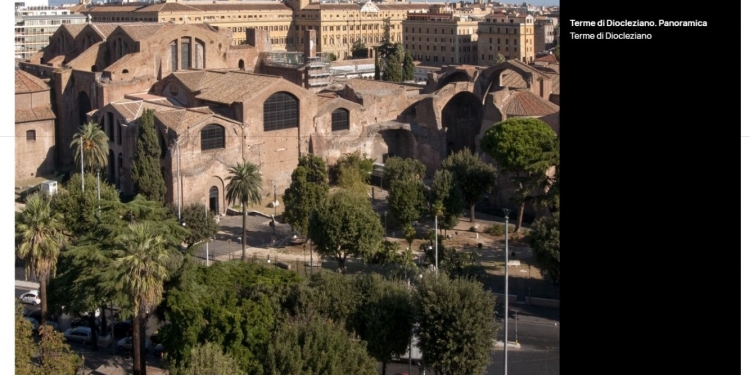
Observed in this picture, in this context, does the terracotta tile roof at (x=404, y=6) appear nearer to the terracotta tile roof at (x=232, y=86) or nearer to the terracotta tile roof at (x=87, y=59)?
the terracotta tile roof at (x=87, y=59)

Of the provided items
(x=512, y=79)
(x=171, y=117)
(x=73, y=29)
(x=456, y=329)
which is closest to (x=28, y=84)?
(x=73, y=29)

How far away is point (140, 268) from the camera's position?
19797 mm

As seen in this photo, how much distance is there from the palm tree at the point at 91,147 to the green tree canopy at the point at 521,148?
15.6m

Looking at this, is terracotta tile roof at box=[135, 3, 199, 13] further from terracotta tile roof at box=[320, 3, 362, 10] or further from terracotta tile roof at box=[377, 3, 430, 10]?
terracotta tile roof at box=[377, 3, 430, 10]

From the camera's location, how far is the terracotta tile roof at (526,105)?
1679 inches

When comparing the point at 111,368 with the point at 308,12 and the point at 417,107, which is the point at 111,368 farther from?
the point at 308,12

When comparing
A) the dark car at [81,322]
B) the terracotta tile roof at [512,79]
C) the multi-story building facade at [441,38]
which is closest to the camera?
the dark car at [81,322]

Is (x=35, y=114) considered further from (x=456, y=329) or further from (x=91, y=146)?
(x=456, y=329)

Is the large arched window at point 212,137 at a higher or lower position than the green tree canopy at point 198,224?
higher

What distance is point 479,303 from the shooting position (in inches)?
809

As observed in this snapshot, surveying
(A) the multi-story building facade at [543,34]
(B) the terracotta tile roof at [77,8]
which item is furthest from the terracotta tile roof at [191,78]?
(B) the terracotta tile roof at [77,8]

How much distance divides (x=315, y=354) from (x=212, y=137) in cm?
2341

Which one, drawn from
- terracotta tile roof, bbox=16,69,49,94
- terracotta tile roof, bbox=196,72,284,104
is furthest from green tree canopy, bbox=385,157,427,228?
terracotta tile roof, bbox=16,69,49,94

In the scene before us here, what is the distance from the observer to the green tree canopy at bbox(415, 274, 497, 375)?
20.3 meters
